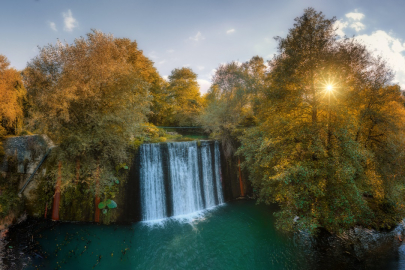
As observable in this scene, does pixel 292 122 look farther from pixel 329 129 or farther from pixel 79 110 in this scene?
pixel 79 110

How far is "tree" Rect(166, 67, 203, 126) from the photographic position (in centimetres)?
2286

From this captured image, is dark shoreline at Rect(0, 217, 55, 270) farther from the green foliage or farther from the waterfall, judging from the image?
the waterfall

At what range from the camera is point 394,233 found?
10.2 metres

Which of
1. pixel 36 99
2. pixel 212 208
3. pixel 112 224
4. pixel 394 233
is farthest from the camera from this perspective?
pixel 212 208

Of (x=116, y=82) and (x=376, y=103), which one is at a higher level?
(x=116, y=82)

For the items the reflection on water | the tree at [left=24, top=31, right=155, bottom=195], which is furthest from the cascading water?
the tree at [left=24, top=31, right=155, bottom=195]

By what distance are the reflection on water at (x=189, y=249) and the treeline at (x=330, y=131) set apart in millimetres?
1603

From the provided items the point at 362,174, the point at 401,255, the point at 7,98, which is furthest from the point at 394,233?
the point at 7,98

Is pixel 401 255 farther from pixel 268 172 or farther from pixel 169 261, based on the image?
pixel 169 261

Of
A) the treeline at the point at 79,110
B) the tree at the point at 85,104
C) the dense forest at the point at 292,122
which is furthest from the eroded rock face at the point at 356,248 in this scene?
the tree at the point at 85,104

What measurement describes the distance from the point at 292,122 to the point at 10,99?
53.0 ft

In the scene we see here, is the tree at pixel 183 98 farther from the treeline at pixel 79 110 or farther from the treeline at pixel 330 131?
the treeline at pixel 330 131

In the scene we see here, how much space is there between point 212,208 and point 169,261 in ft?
20.1

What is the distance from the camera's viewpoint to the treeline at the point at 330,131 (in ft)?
23.1
